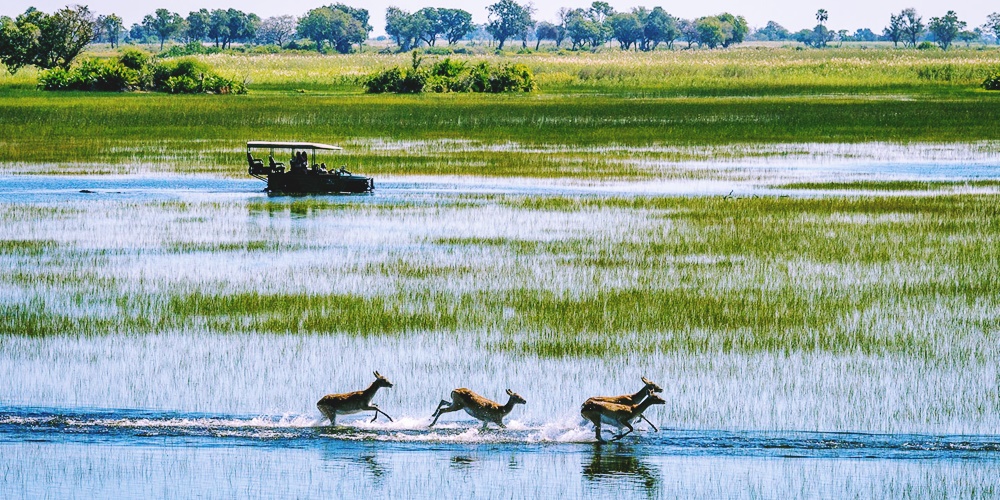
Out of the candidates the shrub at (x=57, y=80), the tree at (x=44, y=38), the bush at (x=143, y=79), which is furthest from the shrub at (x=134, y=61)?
the tree at (x=44, y=38)

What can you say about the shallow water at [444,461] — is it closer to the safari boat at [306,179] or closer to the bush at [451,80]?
the safari boat at [306,179]

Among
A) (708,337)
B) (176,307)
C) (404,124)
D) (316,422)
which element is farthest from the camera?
(404,124)

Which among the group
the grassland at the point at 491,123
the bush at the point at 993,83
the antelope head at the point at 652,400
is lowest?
the grassland at the point at 491,123

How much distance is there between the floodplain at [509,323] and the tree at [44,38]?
245 ft

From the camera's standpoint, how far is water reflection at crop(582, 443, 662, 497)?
1421 cm

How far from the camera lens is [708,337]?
21.2 m

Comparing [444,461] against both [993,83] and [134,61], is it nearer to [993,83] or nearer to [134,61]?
[993,83]

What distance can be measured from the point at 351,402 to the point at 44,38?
381 feet

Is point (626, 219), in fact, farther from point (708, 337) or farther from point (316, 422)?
point (316, 422)

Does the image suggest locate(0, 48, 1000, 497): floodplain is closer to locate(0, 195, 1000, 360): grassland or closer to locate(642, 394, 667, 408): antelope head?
locate(0, 195, 1000, 360): grassland

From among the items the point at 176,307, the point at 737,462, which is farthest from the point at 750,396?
the point at 176,307

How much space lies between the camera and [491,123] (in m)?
71.6

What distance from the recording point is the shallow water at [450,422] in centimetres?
1426

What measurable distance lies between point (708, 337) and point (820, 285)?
A: 16.7 ft
